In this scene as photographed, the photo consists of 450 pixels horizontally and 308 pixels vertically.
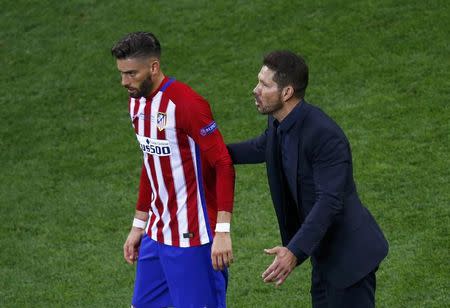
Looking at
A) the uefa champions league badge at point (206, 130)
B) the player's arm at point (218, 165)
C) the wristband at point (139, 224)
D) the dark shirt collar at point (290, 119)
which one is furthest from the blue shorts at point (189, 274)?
the dark shirt collar at point (290, 119)

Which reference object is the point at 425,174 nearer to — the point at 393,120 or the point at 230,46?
the point at 393,120

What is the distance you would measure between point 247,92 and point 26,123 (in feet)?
8.77

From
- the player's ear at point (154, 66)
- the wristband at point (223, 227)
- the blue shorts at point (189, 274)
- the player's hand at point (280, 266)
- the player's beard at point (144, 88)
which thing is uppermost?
the player's ear at point (154, 66)

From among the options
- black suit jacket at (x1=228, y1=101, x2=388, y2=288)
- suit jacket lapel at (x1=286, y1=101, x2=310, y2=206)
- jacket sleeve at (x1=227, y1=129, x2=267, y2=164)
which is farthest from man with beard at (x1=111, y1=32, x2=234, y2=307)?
suit jacket lapel at (x1=286, y1=101, x2=310, y2=206)

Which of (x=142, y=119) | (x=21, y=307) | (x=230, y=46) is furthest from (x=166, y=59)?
(x=142, y=119)

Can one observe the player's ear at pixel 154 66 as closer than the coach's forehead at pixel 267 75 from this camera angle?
No

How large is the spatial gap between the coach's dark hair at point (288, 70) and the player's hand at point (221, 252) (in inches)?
35.4

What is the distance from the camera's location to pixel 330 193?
14.3 feet

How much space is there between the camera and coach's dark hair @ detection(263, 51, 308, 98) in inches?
179

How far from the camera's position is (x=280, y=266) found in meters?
4.29

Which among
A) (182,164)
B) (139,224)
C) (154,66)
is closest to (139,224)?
(139,224)

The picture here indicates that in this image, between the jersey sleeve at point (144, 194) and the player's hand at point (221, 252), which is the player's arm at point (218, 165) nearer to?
the player's hand at point (221, 252)

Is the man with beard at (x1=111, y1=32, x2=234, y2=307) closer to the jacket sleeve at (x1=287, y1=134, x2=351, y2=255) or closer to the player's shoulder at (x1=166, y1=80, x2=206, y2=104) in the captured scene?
the player's shoulder at (x1=166, y1=80, x2=206, y2=104)

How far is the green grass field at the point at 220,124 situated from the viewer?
294 inches
